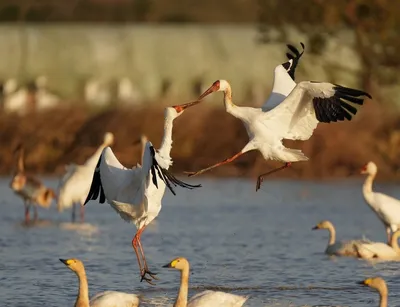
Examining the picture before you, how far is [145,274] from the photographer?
11078mm

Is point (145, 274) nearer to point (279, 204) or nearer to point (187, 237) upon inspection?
point (187, 237)

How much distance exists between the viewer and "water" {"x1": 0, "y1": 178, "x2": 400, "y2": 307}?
10.5 metres

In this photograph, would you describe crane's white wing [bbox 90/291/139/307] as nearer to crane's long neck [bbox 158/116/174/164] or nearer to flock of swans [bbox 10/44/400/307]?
flock of swans [bbox 10/44/400/307]

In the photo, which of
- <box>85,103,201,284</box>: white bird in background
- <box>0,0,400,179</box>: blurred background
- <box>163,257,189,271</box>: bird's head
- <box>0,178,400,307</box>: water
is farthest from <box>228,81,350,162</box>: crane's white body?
<box>0,0,400,179</box>: blurred background

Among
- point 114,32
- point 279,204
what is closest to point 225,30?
point 114,32

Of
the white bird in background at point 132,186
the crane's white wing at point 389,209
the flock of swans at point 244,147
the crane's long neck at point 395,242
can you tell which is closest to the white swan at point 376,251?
the crane's long neck at point 395,242

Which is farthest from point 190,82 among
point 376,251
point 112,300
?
point 112,300

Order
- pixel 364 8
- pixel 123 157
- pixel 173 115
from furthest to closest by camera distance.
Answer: pixel 364 8, pixel 123 157, pixel 173 115

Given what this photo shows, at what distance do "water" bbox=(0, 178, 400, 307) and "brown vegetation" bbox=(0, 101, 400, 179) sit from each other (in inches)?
43.9

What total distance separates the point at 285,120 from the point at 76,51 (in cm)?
2044

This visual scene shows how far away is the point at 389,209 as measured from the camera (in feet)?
45.0

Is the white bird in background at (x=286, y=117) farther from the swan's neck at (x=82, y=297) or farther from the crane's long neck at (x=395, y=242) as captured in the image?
the swan's neck at (x=82, y=297)

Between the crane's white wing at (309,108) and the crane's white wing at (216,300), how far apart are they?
234cm

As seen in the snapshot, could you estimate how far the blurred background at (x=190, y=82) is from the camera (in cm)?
2141
